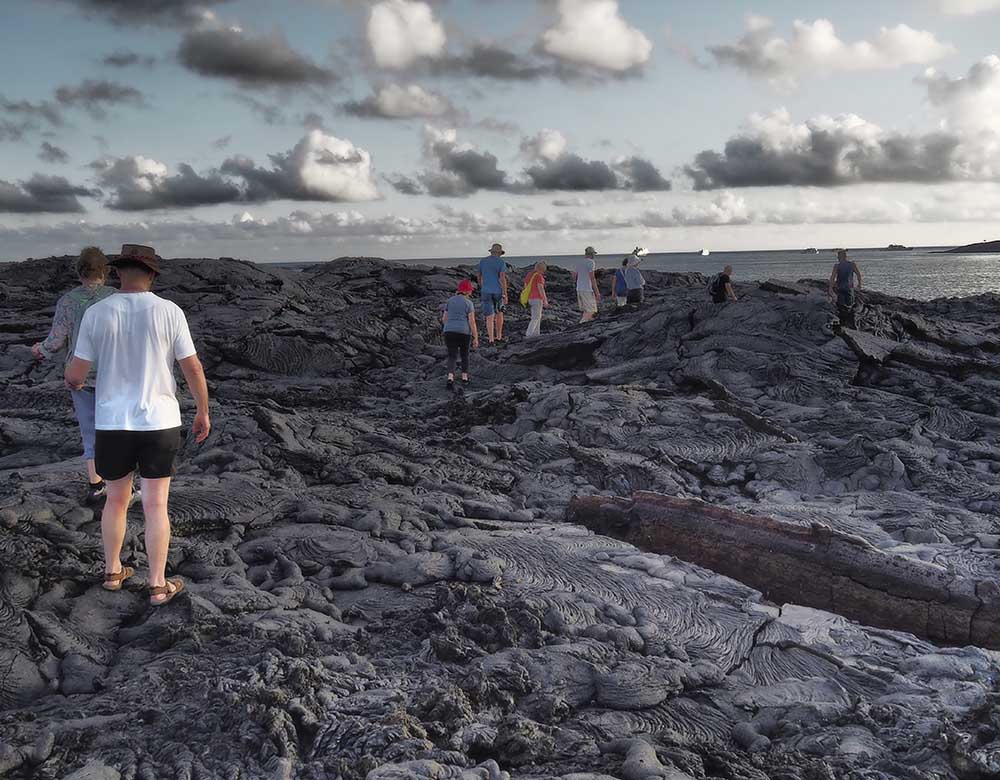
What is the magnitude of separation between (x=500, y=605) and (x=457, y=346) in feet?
28.4

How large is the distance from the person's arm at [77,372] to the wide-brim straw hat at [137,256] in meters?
0.58

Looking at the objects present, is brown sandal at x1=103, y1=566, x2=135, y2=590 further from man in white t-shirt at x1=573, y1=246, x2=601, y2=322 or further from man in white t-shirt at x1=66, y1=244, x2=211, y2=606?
man in white t-shirt at x1=573, y1=246, x2=601, y2=322

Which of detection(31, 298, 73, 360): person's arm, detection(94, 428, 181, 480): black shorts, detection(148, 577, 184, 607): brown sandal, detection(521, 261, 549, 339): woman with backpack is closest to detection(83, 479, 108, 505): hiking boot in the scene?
detection(31, 298, 73, 360): person's arm

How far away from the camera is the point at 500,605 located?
14.0ft

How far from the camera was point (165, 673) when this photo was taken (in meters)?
3.52

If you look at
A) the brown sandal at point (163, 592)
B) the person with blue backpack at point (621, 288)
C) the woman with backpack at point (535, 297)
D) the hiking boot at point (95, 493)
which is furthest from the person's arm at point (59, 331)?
the person with blue backpack at point (621, 288)

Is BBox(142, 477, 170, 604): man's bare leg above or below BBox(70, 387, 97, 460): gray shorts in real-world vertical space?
below

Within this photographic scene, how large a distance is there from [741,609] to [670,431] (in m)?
4.47

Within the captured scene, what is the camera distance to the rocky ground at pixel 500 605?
10.4 feet

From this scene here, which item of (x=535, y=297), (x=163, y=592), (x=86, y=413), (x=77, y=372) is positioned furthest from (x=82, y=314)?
(x=535, y=297)

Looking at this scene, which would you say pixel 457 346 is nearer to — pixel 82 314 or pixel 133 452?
pixel 82 314

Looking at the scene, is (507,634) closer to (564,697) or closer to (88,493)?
(564,697)

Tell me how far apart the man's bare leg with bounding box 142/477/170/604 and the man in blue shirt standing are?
10714 mm

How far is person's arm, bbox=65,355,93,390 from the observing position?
398 centimetres
